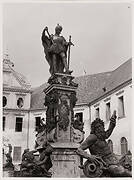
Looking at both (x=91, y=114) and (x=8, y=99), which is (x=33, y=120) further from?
(x=91, y=114)

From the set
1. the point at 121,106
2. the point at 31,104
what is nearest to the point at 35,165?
the point at 121,106

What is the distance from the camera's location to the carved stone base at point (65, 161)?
6.60 m

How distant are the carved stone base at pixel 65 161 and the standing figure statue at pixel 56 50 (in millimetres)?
2423

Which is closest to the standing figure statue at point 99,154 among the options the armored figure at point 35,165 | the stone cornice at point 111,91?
the armored figure at point 35,165

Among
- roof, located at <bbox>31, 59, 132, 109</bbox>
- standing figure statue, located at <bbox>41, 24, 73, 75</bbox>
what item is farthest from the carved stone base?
roof, located at <bbox>31, 59, 132, 109</bbox>

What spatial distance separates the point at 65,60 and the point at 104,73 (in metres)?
24.0

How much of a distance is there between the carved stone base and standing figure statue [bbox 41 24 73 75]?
95.4 inches

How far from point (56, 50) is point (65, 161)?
341 centimetres

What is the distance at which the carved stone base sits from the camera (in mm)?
6595

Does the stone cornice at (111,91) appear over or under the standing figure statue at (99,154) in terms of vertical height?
over

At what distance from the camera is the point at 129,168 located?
4.73 meters

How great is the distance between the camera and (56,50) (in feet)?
26.5

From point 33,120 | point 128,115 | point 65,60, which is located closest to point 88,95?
point 33,120

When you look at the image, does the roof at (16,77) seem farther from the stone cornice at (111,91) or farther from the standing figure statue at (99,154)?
the standing figure statue at (99,154)
